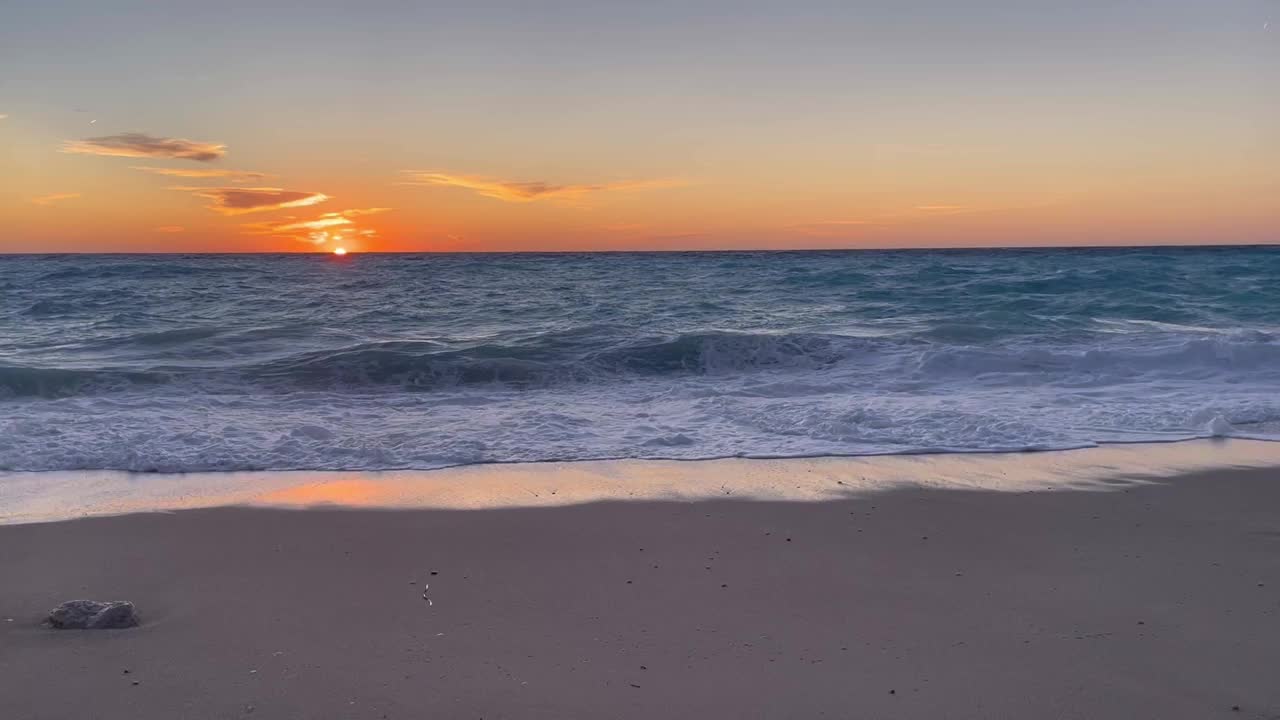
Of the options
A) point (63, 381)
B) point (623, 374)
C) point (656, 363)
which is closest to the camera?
point (63, 381)

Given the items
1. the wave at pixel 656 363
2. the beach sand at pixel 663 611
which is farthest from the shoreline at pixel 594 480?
the wave at pixel 656 363

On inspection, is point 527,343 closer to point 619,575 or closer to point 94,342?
point 94,342

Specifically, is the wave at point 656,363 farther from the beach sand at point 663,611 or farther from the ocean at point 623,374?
the beach sand at point 663,611

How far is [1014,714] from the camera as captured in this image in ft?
10.5

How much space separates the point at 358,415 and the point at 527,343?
18.7 feet

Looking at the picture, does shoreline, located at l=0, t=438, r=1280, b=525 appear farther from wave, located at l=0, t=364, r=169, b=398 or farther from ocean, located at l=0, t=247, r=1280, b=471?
wave, located at l=0, t=364, r=169, b=398

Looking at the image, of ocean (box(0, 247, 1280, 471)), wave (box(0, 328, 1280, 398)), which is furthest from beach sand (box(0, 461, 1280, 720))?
wave (box(0, 328, 1280, 398))

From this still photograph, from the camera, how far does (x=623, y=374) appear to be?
13.2 metres

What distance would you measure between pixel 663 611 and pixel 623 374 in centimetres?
913

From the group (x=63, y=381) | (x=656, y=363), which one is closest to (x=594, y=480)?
(x=656, y=363)

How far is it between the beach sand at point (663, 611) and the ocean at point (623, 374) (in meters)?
1.98

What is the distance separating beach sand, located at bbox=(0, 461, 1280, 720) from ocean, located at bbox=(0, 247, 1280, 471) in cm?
198

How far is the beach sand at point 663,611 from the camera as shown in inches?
132

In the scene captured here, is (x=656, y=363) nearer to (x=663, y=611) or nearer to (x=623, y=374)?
(x=623, y=374)
